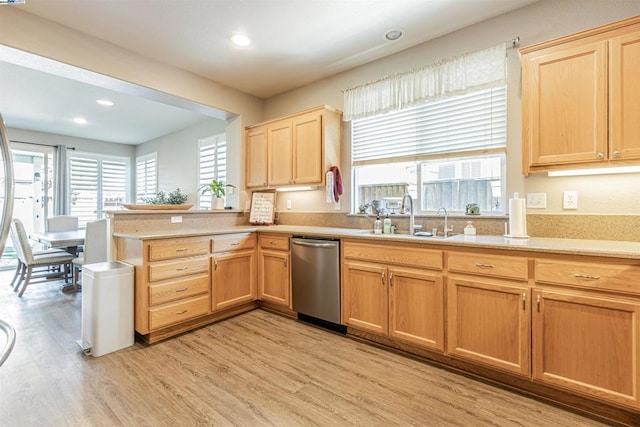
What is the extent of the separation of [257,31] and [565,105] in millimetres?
2457

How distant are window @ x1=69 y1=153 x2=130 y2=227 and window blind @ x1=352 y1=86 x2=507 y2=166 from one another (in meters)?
5.66

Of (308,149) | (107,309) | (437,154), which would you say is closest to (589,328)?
(437,154)

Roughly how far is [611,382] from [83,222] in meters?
Result: 8.24

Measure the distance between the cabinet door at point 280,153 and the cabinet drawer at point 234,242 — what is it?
785 millimetres

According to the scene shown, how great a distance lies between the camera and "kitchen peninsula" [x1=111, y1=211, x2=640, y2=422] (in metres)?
1.68

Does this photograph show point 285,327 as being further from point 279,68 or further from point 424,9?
point 424,9

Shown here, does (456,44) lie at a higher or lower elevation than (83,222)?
higher

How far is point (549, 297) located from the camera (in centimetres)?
182

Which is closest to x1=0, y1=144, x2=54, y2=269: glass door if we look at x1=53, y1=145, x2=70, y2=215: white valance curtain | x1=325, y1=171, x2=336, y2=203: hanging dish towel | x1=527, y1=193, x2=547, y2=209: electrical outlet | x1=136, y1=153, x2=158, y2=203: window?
x1=53, y1=145, x2=70, y2=215: white valance curtain

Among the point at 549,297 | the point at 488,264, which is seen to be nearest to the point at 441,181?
the point at 488,264

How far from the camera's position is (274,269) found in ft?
10.9

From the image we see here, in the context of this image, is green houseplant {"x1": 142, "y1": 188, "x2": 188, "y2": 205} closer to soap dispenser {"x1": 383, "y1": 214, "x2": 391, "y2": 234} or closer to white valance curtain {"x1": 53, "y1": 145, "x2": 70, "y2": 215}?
white valance curtain {"x1": 53, "y1": 145, "x2": 70, "y2": 215}

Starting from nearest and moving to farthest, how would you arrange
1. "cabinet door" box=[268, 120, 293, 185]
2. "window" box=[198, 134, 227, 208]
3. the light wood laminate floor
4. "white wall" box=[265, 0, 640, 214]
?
the light wood laminate floor < "white wall" box=[265, 0, 640, 214] < "cabinet door" box=[268, 120, 293, 185] < "window" box=[198, 134, 227, 208]

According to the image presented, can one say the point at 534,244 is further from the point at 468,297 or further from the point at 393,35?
the point at 393,35
